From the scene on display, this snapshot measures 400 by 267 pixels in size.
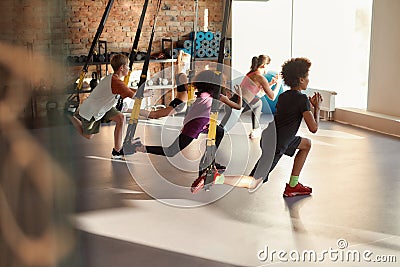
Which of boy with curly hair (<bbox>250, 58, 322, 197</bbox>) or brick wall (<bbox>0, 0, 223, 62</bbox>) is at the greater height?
brick wall (<bbox>0, 0, 223, 62</bbox>)

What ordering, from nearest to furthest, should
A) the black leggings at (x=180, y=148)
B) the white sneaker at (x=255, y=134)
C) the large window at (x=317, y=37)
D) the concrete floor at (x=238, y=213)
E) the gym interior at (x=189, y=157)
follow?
the gym interior at (x=189, y=157) < the concrete floor at (x=238, y=213) < the black leggings at (x=180, y=148) < the white sneaker at (x=255, y=134) < the large window at (x=317, y=37)

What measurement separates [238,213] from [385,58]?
448 centimetres

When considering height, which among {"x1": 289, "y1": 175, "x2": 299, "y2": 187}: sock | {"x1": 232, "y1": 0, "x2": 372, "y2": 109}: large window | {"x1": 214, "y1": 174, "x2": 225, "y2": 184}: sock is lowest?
{"x1": 289, "y1": 175, "x2": 299, "y2": 187}: sock

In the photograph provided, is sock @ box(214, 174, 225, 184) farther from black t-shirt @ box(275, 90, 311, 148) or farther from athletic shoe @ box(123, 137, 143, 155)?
athletic shoe @ box(123, 137, 143, 155)

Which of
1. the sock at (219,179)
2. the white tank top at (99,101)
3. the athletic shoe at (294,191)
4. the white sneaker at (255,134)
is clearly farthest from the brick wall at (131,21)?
the athletic shoe at (294,191)

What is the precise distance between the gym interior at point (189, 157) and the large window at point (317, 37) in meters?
0.02

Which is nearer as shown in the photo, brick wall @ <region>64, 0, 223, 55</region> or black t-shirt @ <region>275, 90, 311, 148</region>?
black t-shirt @ <region>275, 90, 311, 148</region>

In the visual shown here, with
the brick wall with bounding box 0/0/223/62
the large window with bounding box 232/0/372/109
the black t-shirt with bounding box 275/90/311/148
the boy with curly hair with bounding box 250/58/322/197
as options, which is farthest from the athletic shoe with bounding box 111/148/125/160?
the large window with bounding box 232/0/372/109

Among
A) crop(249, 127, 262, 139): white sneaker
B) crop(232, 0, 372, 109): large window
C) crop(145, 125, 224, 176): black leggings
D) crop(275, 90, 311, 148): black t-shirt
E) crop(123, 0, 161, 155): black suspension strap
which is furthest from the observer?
crop(232, 0, 372, 109): large window

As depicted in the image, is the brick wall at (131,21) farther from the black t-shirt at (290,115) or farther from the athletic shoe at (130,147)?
the black t-shirt at (290,115)

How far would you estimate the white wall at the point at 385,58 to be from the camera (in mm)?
7332

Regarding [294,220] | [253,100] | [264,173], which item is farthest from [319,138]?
[294,220]

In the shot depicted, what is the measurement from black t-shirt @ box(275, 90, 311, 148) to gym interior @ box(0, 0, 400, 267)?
1.83 ft

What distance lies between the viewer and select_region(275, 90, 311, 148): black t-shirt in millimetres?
4234
